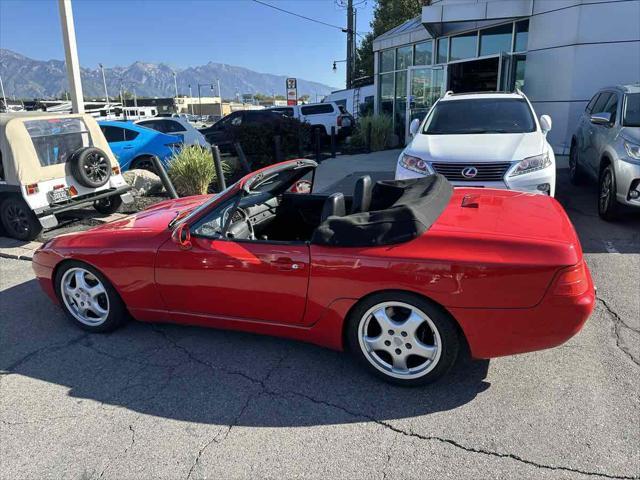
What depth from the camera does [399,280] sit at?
9.12 feet

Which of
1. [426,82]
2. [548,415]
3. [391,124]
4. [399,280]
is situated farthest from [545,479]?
[391,124]

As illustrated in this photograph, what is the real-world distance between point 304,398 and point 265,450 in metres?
0.49

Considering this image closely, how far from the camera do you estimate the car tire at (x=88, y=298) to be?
3779mm

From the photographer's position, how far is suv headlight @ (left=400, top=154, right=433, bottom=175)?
592 centimetres

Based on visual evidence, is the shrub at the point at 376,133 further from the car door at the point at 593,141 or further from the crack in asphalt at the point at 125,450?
the crack in asphalt at the point at 125,450

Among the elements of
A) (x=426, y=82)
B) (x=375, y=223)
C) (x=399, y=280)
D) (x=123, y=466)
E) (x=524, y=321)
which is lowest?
(x=123, y=466)

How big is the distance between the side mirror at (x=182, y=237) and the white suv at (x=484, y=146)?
3423 millimetres

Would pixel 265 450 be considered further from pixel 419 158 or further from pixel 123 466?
pixel 419 158

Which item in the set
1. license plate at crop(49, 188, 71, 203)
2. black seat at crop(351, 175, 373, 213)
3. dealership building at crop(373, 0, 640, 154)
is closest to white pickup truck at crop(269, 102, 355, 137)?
dealership building at crop(373, 0, 640, 154)

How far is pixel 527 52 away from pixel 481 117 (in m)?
6.81

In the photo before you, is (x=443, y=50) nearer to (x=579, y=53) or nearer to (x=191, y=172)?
(x=579, y=53)

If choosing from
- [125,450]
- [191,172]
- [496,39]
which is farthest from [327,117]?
[125,450]

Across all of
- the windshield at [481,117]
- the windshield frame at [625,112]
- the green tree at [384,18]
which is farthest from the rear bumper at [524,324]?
the green tree at [384,18]

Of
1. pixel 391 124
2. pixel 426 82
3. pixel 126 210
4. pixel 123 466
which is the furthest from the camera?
pixel 391 124
